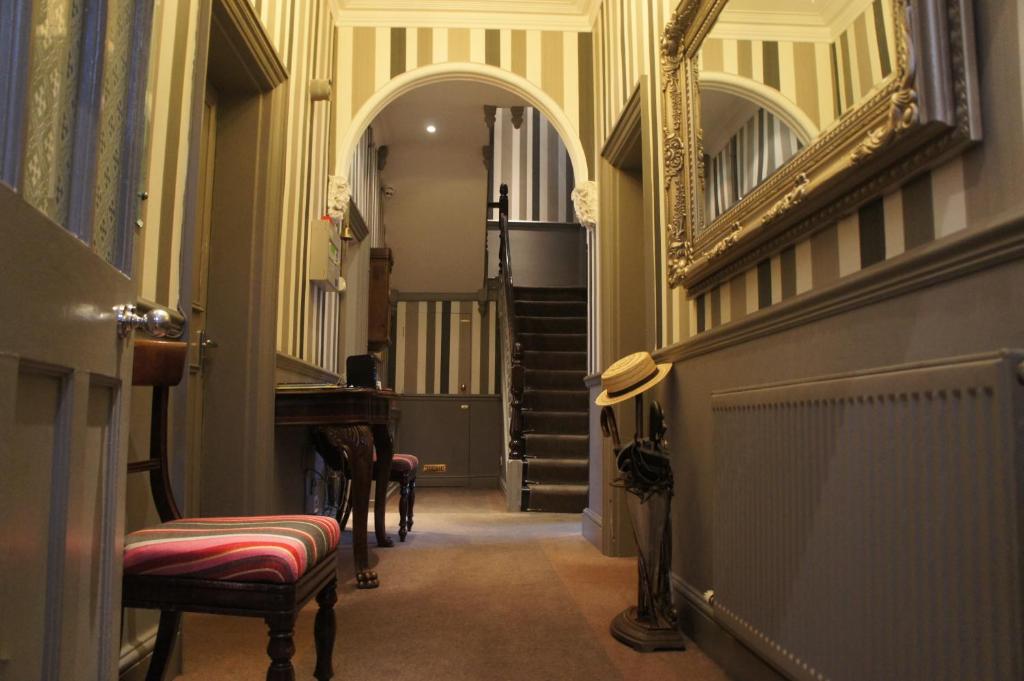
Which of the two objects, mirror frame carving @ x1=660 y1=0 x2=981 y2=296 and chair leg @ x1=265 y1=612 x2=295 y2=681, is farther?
chair leg @ x1=265 y1=612 x2=295 y2=681

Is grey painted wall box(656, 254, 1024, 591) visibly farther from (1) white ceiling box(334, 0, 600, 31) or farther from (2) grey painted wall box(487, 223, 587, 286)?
(2) grey painted wall box(487, 223, 587, 286)

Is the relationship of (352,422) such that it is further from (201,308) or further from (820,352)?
(820,352)

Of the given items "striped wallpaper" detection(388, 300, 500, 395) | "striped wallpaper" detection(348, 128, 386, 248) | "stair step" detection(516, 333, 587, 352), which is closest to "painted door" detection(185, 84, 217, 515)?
"striped wallpaper" detection(348, 128, 386, 248)

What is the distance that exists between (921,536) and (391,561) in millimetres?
2835

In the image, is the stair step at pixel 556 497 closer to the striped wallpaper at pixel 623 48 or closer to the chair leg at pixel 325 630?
the striped wallpaper at pixel 623 48

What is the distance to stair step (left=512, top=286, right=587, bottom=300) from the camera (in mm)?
7648

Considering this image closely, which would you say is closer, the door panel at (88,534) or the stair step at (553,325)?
the door panel at (88,534)

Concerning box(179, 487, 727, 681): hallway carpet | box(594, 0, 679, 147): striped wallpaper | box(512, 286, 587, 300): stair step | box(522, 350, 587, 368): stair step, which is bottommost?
box(179, 487, 727, 681): hallway carpet

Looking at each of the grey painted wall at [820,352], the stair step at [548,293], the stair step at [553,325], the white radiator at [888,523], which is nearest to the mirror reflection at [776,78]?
the grey painted wall at [820,352]

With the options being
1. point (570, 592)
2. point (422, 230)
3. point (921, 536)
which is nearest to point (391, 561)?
point (570, 592)

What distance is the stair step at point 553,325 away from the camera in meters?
7.03

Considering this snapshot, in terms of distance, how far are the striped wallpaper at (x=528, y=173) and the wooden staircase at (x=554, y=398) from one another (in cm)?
152

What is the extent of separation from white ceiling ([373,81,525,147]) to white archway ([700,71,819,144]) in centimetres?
517

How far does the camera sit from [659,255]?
2918mm
